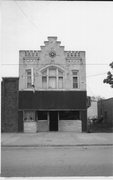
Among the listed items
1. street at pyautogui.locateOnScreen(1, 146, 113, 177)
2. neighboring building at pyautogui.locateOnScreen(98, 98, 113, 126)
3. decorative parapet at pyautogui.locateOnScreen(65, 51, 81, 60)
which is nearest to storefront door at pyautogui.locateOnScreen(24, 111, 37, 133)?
decorative parapet at pyautogui.locateOnScreen(65, 51, 81, 60)

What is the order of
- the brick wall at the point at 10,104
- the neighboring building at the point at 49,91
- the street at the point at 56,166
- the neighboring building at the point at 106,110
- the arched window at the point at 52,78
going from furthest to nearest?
the neighboring building at the point at 106,110 < the arched window at the point at 52,78 < the neighboring building at the point at 49,91 < the brick wall at the point at 10,104 < the street at the point at 56,166

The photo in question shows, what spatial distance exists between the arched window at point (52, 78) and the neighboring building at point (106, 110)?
367 inches

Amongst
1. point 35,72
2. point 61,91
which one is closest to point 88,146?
point 61,91

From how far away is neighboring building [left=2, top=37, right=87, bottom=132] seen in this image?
21.0 meters

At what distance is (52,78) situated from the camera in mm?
21625

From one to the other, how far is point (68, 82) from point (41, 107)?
3425mm

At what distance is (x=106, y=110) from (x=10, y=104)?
14.9 metres

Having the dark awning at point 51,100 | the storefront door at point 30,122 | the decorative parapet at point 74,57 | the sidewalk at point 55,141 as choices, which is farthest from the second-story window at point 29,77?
the sidewalk at point 55,141

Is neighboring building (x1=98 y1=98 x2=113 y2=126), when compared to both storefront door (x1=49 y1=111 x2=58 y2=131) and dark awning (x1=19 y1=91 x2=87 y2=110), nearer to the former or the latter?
dark awning (x1=19 y1=91 x2=87 y2=110)

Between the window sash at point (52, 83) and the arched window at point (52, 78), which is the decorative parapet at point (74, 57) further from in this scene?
the window sash at point (52, 83)

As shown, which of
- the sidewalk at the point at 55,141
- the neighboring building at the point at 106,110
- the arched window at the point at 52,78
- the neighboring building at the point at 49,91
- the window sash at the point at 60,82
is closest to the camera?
the sidewalk at the point at 55,141

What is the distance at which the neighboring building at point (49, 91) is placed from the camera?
21000 millimetres

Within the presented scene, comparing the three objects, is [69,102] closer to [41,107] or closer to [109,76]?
[41,107]

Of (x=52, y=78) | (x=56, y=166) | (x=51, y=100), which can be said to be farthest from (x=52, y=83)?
(x=56, y=166)
